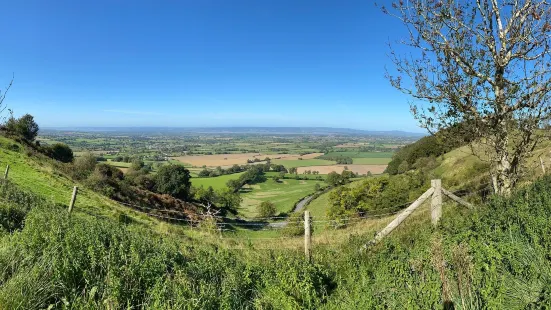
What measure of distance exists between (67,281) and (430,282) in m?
4.76

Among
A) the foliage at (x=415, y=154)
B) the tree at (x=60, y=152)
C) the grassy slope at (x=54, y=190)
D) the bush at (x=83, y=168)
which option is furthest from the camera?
the foliage at (x=415, y=154)

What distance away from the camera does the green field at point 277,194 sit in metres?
60.8

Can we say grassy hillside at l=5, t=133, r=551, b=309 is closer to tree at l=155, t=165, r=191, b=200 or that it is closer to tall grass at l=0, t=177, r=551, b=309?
tall grass at l=0, t=177, r=551, b=309

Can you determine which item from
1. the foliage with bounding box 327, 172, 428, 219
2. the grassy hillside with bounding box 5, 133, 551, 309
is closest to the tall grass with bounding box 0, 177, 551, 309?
the grassy hillside with bounding box 5, 133, 551, 309

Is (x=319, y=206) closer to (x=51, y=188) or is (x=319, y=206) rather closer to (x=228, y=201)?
(x=228, y=201)

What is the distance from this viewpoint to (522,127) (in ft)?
26.2

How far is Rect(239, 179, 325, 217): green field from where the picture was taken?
60.8m

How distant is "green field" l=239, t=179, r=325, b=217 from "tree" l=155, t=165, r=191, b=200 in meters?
12.2

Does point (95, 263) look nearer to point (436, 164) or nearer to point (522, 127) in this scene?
point (522, 127)

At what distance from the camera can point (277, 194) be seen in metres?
72.9

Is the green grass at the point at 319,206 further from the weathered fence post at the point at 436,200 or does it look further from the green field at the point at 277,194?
the weathered fence post at the point at 436,200

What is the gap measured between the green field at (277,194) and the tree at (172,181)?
481 inches

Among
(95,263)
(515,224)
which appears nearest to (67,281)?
(95,263)

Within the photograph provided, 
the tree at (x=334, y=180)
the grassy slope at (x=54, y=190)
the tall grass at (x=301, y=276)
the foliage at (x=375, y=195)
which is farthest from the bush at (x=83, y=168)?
the tree at (x=334, y=180)
